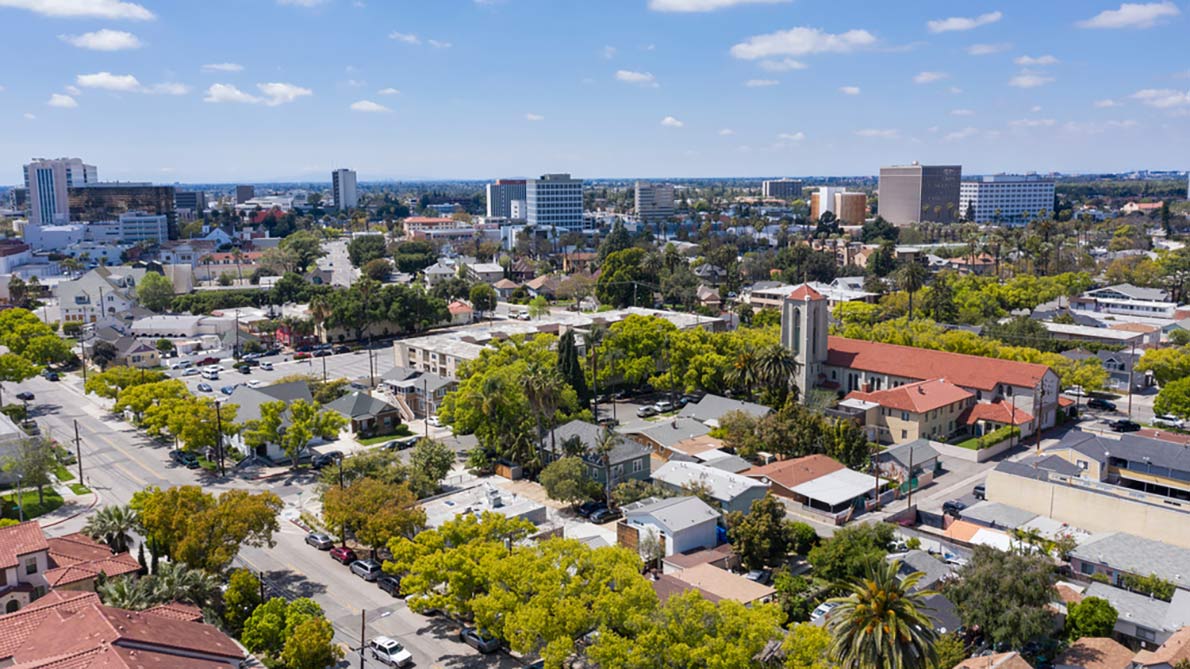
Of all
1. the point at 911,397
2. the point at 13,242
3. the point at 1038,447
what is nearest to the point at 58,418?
the point at 911,397

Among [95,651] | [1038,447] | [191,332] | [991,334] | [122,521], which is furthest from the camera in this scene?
[191,332]

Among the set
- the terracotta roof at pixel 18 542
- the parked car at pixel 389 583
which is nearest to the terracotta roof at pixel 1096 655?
the parked car at pixel 389 583

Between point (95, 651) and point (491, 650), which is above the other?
point (95, 651)

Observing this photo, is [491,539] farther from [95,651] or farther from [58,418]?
[58,418]

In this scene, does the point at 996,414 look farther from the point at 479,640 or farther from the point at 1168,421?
the point at 479,640

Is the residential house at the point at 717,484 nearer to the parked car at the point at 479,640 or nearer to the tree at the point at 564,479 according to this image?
the tree at the point at 564,479
